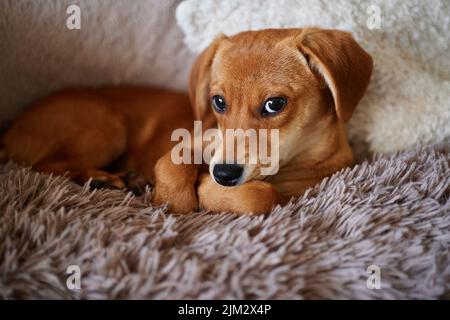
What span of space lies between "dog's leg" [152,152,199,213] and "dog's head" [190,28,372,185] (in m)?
0.12

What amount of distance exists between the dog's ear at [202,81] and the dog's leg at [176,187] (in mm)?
398

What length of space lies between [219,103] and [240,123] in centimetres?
18

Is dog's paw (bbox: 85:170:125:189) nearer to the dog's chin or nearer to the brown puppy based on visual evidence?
the brown puppy

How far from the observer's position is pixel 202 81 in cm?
183

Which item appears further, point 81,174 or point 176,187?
point 81,174

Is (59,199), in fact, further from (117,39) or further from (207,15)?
(207,15)

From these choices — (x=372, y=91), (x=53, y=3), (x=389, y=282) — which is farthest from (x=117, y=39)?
(x=389, y=282)

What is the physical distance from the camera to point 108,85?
85.0 inches

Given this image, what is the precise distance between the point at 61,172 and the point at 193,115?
65cm

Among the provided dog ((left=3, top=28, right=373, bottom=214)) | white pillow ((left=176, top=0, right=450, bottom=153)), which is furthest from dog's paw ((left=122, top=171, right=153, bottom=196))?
white pillow ((left=176, top=0, right=450, bottom=153))

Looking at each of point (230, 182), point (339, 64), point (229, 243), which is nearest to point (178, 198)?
point (230, 182)

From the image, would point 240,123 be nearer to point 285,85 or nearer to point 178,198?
point 285,85

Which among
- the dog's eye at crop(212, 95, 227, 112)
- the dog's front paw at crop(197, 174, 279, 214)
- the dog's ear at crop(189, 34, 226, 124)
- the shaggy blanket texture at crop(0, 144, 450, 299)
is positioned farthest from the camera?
the dog's ear at crop(189, 34, 226, 124)

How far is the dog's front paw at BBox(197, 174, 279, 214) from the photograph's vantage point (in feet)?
4.63
